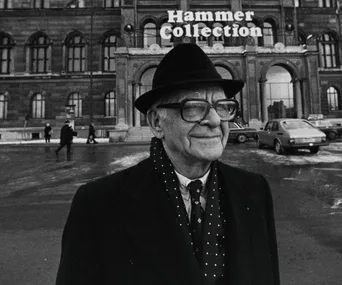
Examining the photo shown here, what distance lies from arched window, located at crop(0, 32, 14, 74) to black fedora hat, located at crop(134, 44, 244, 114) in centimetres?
3816

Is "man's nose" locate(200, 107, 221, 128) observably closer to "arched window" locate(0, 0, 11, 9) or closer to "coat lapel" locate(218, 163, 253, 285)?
"coat lapel" locate(218, 163, 253, 285)

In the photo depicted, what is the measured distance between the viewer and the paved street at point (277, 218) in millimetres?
3115

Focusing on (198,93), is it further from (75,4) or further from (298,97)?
(75,4)

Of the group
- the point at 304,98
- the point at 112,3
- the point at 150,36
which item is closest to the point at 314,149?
the point at 304,98

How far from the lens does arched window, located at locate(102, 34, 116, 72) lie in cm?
3312

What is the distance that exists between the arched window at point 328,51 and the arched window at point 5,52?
3958 cm

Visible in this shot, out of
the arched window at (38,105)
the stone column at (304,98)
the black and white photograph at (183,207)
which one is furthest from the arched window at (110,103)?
the stone column at (304,98)

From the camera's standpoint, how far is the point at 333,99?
3359cm

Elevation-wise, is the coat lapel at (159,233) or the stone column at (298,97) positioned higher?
the stone column at (298,97)

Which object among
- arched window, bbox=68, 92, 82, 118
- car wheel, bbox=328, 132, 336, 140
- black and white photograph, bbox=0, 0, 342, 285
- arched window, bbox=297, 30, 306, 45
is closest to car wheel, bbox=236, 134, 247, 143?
black and white photograph, bbox=0, 0, 342, 285

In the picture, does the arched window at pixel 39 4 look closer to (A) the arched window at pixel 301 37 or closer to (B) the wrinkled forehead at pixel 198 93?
(A) the arched window at pixel 301 37

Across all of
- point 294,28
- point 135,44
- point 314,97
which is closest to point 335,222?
point 314,97

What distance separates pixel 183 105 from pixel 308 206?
5.12 metres

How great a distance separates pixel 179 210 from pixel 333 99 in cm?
3866
